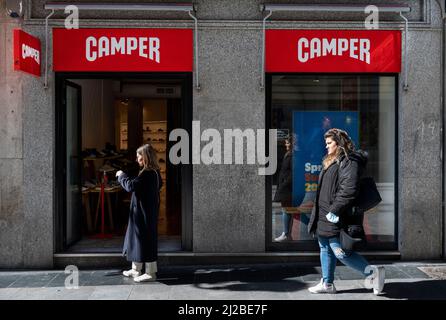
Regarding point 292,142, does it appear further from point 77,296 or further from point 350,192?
point 77,296

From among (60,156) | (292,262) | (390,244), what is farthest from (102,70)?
(390,244)

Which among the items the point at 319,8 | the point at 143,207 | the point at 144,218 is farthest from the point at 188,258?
the point at 319,8

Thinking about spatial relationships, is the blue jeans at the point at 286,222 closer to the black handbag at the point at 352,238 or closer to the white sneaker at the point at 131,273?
the black handbag at the point at 352,238

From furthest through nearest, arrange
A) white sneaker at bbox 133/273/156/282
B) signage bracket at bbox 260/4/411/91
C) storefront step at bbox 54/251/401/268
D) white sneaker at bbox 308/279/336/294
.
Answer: storefront step at bbox 54/251/401/268
signage bracket at bbox 260/4/411/91
white sneaker at bbox 133/273/156/282
white sneaker at bbox 308/279/336/294

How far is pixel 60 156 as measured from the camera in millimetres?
7574

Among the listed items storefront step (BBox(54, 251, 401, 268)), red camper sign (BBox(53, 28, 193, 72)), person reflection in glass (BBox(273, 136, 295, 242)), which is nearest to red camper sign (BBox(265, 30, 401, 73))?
person reflection in glass (BBox(273, 136, 295, 242))

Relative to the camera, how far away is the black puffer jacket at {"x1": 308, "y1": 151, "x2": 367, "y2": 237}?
5.64m

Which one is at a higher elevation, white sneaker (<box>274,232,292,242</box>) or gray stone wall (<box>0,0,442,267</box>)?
gray stone wall (<box>0,0,442,267</box>)

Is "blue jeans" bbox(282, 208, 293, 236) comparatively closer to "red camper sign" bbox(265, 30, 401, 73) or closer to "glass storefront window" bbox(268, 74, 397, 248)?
"glass storefront window" bbox(268, 74, 397, 248)

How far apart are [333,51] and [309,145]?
1.52 m

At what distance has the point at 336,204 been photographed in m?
5.68

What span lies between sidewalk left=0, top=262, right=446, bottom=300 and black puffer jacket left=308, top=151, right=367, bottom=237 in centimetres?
89

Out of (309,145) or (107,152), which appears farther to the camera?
(107,152)

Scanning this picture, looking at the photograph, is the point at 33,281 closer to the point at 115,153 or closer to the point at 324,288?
the point at 324,288
